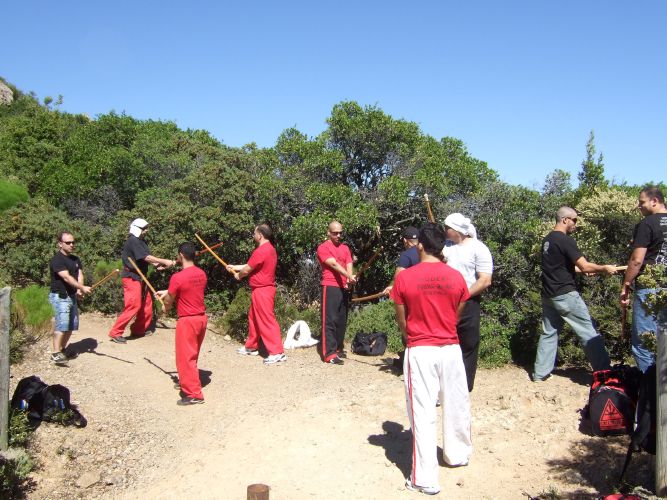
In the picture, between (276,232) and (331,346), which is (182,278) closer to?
(331,346)

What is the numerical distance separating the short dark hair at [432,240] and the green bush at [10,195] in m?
10.2

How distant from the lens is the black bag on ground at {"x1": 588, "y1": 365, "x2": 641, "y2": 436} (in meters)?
4.75

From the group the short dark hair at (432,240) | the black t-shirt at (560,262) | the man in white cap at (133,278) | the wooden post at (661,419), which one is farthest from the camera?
the man in white cap at (133,278)

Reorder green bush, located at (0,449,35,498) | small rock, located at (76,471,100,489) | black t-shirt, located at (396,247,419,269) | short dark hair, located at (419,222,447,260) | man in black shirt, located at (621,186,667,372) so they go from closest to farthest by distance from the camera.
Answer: short dark hair, located at (419,222,447,260) < green bush, located at (0,449,35,498) < small rock, located at (76,471,100,489) < man in black shirt, located at (621,186,667,372) < black t-shirt, located at (396,247,419,269)

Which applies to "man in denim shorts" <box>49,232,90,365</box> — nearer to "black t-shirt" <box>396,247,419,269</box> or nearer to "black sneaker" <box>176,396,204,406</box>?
"black sneaker" <box>176,396,204,406</box>

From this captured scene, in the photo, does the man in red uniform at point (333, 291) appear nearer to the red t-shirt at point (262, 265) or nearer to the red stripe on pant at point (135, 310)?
the red t-shirt at point (262, 265)

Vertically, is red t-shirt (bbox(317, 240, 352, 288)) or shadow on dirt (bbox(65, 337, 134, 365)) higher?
red t-shirt (bbox(317, 240, 352, 288))

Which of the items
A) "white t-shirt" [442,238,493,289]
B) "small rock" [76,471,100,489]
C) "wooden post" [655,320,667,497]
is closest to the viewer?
"wooden post" [655,320,667,497]

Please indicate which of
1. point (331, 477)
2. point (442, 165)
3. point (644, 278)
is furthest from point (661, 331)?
point (442, 165)

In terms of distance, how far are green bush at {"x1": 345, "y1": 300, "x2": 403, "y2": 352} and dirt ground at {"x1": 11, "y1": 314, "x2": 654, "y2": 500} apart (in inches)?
44.3

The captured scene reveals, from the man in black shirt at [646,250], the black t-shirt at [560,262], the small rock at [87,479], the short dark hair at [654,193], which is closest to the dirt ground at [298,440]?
the small rock at [87,479]

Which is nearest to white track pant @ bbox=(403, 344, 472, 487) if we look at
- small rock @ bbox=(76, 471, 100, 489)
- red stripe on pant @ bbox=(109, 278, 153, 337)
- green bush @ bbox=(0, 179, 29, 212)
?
small rock @ bbox=(76, 471, 100, 489)

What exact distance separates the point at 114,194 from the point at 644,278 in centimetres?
1192

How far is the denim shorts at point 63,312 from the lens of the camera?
760 centimetres
